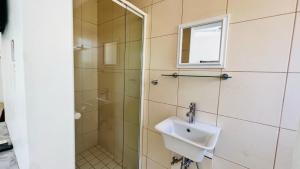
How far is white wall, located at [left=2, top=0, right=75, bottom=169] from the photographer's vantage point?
1.83ft

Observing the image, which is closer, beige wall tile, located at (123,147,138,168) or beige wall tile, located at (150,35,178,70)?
beige wall tile, located at (150,35,178,70)

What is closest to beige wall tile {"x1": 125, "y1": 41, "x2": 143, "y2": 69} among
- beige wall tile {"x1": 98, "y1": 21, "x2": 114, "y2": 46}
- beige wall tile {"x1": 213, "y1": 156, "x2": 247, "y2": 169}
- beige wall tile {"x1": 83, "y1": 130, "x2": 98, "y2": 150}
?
beige wall tile {"x1": 98, "y1": 21, "x2": 114, "y2": 46}

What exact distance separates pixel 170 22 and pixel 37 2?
1.04 metres

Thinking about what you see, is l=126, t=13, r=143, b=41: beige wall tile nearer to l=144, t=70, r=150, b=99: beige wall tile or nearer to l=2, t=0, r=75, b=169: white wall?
l=144, t=70, r=150, b=99: beige wall tile

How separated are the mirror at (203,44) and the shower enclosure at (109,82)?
1.74ft

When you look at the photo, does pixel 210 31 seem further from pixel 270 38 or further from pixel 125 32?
pixel 125 32

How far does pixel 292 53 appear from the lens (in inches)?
32.2

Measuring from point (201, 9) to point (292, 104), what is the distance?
91 cm

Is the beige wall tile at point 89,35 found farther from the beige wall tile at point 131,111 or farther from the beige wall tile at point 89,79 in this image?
the beige wall tile at point 131,111

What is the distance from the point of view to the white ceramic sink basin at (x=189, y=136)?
37.4 inches

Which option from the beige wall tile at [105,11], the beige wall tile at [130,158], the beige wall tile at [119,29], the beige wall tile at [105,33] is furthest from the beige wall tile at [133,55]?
the beige wall tile at [130,158]

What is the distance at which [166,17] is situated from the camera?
136cm

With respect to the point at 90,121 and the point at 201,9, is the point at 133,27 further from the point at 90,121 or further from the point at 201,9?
the point at 90,121

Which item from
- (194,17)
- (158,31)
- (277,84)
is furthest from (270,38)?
(158,31)
